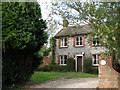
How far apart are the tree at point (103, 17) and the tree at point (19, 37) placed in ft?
10.9

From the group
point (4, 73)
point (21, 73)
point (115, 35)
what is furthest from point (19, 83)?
point (115, 35)

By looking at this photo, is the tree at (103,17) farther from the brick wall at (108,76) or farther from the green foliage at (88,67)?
the green foliage at (88,67)

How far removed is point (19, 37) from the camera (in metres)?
10.5

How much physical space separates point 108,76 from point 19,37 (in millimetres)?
5921

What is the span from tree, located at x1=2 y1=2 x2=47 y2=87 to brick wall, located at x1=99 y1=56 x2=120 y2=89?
15.7 feet

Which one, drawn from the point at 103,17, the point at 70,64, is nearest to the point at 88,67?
the point at 70,64

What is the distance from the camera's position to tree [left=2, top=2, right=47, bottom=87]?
10.3m

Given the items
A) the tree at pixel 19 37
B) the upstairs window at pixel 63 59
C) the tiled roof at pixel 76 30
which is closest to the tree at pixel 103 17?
the tiled roof at pixel 76 30

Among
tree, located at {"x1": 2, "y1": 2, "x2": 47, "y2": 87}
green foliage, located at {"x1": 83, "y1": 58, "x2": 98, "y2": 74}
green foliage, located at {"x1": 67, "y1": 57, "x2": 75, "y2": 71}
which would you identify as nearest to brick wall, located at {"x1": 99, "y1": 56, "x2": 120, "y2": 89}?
tree, located at {"x1": 2, "y1": 2, "x2": 47, "y2": 87}

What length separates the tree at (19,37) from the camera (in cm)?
1029

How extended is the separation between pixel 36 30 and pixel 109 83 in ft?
19.3

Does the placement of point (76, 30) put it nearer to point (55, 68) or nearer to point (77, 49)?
point (77, 49)

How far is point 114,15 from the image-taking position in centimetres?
781

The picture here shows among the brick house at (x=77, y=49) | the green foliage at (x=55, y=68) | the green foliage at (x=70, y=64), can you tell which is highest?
the brick house at (x=77, y=49)
